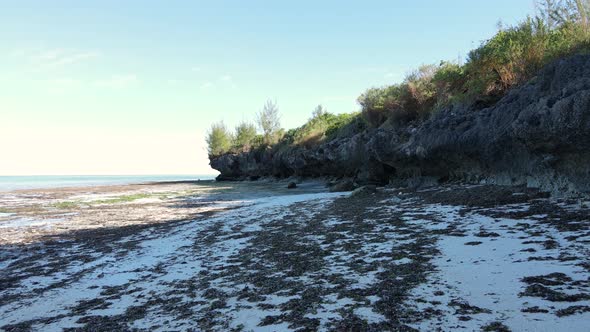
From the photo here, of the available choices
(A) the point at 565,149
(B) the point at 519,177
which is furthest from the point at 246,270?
(B) the point at 519,177

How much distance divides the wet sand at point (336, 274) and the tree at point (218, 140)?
190 feet

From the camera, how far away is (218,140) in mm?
69188

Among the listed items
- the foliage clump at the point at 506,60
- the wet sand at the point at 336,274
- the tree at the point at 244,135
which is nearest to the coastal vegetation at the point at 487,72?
the foliage clump at the point at 506,60

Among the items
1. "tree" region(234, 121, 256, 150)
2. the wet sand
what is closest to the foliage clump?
the wet sand

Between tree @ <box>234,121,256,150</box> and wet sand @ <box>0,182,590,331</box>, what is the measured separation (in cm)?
5327

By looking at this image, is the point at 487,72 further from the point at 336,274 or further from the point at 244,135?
the point at 244,135

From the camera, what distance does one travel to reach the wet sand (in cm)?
390

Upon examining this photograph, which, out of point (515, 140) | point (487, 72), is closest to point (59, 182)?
point (487, 72)

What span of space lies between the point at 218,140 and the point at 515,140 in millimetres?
62713

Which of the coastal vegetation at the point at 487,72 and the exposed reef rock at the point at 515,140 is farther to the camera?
the coastal vegetation at the point at 487,72

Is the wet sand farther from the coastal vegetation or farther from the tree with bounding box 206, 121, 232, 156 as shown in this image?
the tree with bounding box 206, 121, 232, 156

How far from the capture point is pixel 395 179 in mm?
21281

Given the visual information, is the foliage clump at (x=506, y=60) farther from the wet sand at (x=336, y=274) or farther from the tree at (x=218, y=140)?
A: the tree at (x=218, y=140)

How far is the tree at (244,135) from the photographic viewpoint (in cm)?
6378
